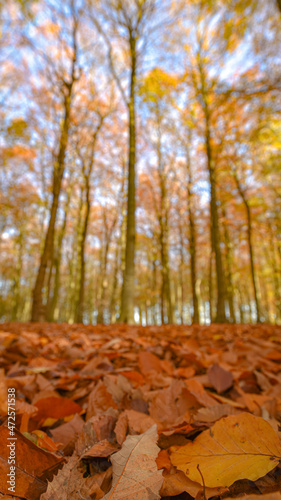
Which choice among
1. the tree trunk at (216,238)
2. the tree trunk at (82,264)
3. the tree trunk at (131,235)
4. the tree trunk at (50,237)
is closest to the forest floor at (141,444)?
the tree trunk at (131,235)

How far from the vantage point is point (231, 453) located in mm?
489

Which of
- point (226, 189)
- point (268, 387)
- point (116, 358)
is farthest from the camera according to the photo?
point (226, 189)

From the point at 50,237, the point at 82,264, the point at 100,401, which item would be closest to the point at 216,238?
the point at 50,237

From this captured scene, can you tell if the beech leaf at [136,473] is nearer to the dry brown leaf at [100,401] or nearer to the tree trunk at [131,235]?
the dry brown leaf at [100,401]

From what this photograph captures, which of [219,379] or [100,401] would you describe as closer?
[100,401]

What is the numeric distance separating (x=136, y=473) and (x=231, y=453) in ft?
0.59

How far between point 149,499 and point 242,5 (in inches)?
255

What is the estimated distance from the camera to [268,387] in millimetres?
1102

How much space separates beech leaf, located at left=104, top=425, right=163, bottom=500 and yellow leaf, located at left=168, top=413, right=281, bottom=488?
0.06 meters

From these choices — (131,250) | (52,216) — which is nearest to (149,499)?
(131,250)

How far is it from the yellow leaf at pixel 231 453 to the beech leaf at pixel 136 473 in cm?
6

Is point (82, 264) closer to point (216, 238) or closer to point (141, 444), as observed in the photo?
point (216, 238)

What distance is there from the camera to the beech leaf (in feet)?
1.34

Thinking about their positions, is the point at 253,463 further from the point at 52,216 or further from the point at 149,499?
the point at 52,216
